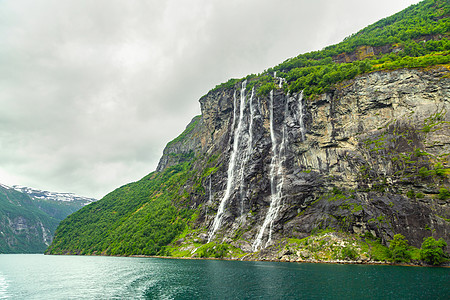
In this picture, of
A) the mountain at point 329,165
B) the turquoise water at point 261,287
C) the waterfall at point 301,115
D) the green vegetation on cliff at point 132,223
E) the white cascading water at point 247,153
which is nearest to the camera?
the turquoise water at point 261,287

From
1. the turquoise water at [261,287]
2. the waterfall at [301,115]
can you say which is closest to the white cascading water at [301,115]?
the waterfall at [301,115]

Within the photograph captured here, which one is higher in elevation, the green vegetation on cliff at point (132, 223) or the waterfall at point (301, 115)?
the waterfall at point (301, 115)

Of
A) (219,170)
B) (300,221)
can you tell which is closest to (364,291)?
(300,221)

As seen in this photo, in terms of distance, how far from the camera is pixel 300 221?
70625 millimetres

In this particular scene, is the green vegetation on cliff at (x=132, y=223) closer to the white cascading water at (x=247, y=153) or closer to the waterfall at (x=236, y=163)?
the waterfall at (x=236, y=163)

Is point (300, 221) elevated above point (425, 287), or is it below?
above

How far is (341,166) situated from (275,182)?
21.3 meters

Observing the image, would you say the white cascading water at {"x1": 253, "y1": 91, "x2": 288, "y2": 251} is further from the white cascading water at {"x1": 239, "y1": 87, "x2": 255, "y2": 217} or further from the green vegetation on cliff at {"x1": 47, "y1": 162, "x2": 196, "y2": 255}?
the green vegetation on cliff at {"x1": 47, "y1": 162, "x2": 196, "y2": 255}

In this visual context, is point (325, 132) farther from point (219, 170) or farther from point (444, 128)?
point (219, 170)

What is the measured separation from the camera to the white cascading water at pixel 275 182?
74.4m

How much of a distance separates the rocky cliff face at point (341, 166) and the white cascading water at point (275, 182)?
35cm

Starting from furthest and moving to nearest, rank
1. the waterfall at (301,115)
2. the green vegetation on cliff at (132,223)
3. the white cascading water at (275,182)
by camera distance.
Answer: the green vegetation on cliff at (132,223), the waterfall at (301,115), the white cascading water at (275,182)

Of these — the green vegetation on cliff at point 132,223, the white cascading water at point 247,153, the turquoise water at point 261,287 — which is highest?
the white cascading water at point 247,153

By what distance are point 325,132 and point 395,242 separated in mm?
37196
